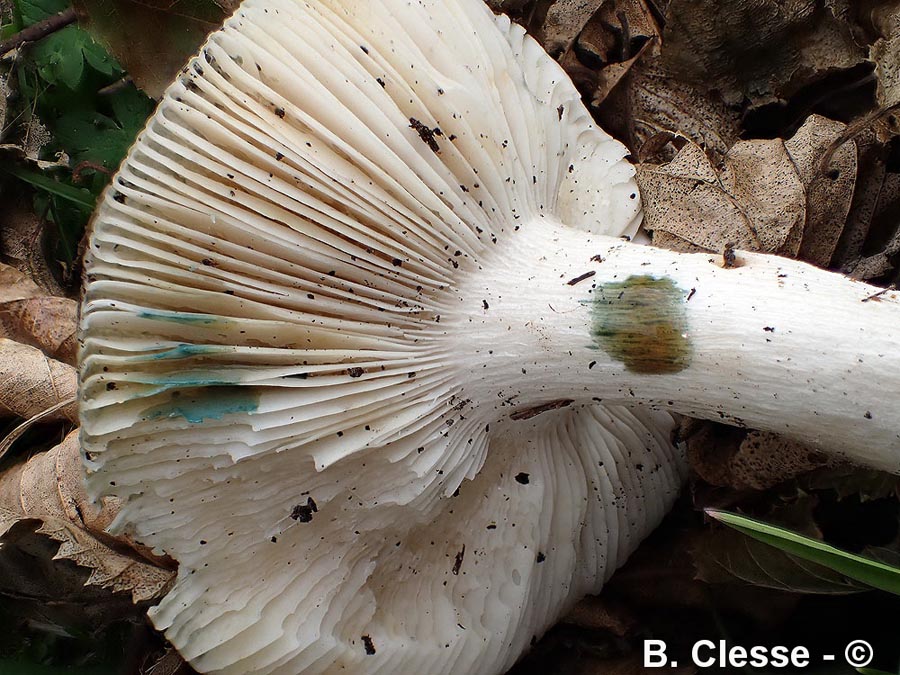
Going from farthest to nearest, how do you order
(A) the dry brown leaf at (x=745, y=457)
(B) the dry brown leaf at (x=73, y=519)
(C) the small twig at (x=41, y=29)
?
1. (C) the small twig at (x=41, y=29)
2. (B) the dry brown leaf at (x=73, y=519)
3. (A) the dry brown leaf at (x=745, y=457)

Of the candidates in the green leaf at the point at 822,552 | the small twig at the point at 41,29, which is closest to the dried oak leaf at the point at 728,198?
the green leaf at the point at 822,552

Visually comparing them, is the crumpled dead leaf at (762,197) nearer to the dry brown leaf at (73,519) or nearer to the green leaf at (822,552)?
the green leaf at (822,552)

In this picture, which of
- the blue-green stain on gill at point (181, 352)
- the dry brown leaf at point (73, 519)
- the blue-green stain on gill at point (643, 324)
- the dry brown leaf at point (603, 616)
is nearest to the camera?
the blue-green stain on gill at point (181, 352)

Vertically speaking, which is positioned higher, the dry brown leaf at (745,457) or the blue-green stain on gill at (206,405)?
the blue-green stain on gill at (206,405)

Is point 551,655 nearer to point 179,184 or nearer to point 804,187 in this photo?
point 804,187

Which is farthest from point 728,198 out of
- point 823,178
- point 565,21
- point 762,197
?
point 565,21

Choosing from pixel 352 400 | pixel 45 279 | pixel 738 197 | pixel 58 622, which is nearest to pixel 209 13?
pixel 45 279

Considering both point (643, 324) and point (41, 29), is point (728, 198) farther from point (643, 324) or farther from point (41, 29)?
point (41, 29)
